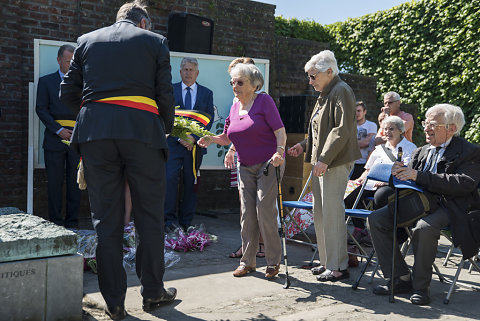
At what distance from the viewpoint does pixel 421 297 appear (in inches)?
164

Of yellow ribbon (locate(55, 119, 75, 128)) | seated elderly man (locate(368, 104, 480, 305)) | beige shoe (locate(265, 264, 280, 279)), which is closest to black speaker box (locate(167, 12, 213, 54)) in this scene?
yellow ribbon (locate(55, 119, 75, 128))

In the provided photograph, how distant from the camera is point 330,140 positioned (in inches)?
180

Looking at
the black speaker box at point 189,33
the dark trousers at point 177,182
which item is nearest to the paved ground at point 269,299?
the dark trousers at point 177,182

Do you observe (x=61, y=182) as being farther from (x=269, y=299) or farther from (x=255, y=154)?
(x=269, y=299)

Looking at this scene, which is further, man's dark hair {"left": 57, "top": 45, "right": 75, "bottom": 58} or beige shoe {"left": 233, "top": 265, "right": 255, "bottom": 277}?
man's dark hair {"left": 57, "top": 45, "right": 75, "bottom": 58}

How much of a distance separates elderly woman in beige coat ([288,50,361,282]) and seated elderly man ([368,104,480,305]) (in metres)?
0.32

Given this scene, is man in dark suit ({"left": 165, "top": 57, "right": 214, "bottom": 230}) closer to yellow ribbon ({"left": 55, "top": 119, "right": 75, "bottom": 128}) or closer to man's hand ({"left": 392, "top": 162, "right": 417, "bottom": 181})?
yellow ribbon ({"left": 55, "top": 119, "right": 75, "bottom": 128})

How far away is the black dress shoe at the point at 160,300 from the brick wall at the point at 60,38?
360 centimetres

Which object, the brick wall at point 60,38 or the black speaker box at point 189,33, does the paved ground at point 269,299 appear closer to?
the brick wall at point 60,38

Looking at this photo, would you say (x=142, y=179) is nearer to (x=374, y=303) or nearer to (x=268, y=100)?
(x=268, y=100)

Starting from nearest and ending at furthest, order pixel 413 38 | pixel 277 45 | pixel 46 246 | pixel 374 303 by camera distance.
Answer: pixel 46 246, pixel 374 303, pixel 277 45, pixel 413 38

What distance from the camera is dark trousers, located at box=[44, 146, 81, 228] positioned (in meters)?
6.23

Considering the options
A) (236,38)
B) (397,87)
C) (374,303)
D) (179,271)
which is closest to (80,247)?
(179,271)

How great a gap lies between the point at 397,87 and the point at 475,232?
8.06 m
